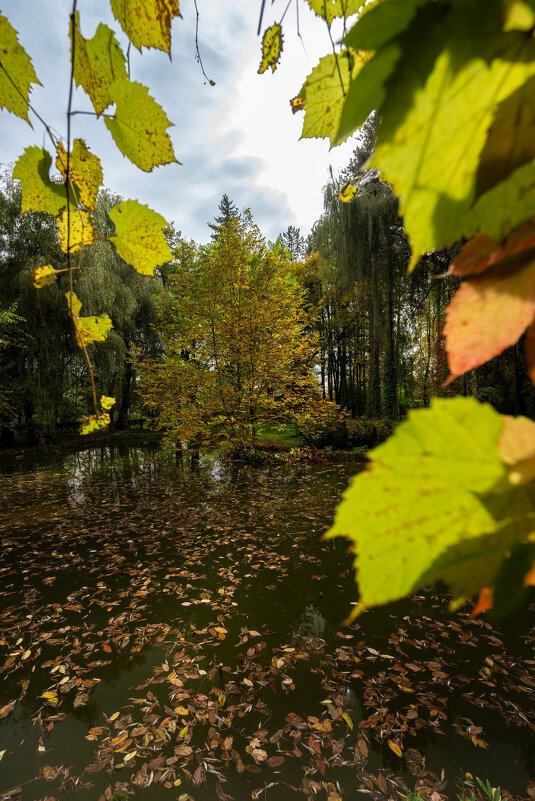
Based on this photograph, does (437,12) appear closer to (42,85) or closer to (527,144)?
(527,144)

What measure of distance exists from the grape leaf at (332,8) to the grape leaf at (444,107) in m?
0.67

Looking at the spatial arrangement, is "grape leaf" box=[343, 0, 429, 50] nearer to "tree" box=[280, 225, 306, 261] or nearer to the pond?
the pond

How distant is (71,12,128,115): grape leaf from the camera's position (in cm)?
55

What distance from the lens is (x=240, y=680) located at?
2.59m

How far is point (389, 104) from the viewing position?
0.22m

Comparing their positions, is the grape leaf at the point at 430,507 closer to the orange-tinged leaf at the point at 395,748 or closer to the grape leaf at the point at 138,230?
the grape leaf at the point at 138,230

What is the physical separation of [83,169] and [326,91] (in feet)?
1.38

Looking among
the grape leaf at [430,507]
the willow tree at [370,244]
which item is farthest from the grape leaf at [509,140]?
the willow tree at [370,244]

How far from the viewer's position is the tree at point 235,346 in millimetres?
8023

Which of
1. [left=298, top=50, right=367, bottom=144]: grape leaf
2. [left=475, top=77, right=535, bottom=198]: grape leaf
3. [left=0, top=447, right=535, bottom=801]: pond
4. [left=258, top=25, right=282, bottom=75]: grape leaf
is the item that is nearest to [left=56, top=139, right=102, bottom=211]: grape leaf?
[left=298, top=50, right=367, bottom=144]: grape leaf

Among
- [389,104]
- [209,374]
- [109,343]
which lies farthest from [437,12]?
[109,343]

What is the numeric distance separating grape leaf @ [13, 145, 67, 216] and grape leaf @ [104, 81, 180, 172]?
13 cm

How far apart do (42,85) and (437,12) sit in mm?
591

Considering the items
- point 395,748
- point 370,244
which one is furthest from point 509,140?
point 370,244
